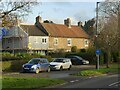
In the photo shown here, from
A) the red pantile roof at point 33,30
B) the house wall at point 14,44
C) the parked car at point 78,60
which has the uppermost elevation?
the red pantile roof at point 33,30

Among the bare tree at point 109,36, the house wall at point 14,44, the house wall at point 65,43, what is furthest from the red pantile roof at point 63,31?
the bare tree at point 109,36

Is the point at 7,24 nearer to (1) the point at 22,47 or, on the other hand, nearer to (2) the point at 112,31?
(2) the point at 112,31

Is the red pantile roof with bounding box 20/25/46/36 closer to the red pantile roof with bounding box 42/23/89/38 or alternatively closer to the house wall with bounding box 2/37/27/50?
the red pantile roof with bounding box 42/23/89/38

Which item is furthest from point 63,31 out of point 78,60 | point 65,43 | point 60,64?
point 60,64

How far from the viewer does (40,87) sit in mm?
19781

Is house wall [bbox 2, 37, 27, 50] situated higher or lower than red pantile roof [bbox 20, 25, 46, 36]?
lower

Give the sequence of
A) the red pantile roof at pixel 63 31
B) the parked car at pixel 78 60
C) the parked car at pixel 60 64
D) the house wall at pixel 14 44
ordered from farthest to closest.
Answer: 1. the red pantile roof at pixel 63 31
2. the house wall at pixel 14 44
3. the parked car at pixel 78 60
4. the parked car at pixel 60 64

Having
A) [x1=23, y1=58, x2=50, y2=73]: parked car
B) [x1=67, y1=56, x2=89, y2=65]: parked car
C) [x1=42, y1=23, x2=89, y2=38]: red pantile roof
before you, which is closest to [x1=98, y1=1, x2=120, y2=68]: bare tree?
[x1=67, y1=56, x2=89, y2=65]: parked car

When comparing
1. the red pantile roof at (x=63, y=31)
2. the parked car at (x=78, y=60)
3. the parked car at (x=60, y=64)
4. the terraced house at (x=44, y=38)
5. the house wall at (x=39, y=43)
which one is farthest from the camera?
the red pantile roof at (x=63, y=31)

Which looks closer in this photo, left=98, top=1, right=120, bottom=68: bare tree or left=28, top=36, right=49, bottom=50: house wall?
left=98, top=1, right=120, bottom=68: bare tree

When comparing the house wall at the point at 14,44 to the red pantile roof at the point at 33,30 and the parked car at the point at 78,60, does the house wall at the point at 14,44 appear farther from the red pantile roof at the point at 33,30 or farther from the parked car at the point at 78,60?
the parked car at the point at 78,60

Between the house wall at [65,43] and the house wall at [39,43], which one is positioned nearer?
the house wall at [39,43]

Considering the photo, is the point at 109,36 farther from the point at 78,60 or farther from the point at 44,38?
the point at 44,38

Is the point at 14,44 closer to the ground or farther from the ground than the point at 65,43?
closer to the ground
